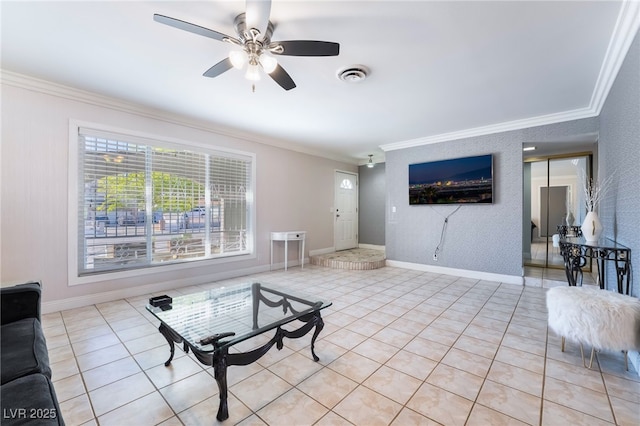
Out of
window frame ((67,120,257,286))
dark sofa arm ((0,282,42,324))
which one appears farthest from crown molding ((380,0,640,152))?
dark sofa arm ((0,282,42,324))

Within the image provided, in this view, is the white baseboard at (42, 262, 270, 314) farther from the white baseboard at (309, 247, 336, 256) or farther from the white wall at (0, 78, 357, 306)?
the white baseboard at (309, 247, 336, 256)

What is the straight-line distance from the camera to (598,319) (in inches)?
72.9

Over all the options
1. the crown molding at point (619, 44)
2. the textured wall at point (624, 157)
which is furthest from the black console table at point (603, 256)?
the crown molding at point (619, 44)

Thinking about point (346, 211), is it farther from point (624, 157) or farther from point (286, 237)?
point (624, 157)

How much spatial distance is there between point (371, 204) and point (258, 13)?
20.0 ft

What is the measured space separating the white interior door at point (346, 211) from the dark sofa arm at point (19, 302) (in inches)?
214

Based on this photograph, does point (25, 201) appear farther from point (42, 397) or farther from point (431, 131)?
point (431, 131)

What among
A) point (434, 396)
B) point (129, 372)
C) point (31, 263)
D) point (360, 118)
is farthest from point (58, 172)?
point (434, 396)

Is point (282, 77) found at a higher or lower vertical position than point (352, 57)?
lower

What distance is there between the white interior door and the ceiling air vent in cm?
404

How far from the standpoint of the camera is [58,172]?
3.06 metres

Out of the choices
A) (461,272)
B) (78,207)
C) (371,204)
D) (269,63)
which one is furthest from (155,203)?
(371,204)

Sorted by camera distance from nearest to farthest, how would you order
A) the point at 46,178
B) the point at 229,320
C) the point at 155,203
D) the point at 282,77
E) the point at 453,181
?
the point at 229,320, the point at 282,77, the point at 46,178, the point at 155,203, the point at 453,181

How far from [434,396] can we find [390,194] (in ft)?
14.2
